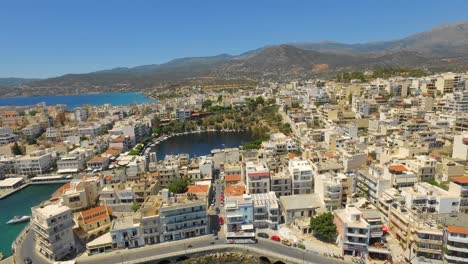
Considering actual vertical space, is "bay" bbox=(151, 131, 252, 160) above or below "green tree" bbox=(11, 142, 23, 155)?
below

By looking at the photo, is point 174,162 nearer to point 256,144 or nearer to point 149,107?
point 256,144

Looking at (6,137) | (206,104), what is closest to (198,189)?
(6,137)

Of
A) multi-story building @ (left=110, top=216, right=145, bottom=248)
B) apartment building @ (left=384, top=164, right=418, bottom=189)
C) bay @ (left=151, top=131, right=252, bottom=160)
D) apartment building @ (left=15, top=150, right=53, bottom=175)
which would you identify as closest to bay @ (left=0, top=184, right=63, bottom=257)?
apartment building @ (left=15, top=150, right=53, bottom=175)

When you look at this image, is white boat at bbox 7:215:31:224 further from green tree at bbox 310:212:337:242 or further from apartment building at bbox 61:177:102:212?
green tree at bbox 310:212:337:242

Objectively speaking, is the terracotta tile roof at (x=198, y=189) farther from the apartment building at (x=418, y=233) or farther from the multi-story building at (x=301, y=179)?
the apartment building at (x=418, y=233)

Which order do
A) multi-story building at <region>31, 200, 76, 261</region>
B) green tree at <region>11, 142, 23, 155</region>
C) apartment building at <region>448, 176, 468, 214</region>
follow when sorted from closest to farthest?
multi-story building at <region>31, 200, 76, 261</region> < apartment building at <region>448, 176, 468, 214</region> < green tree at <region>11, 142, 23, 155</region>

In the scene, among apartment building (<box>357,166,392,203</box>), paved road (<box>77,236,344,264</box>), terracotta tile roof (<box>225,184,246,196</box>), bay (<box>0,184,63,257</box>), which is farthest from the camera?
terracotta tile roof (<box>225,184,246,196</box>)
